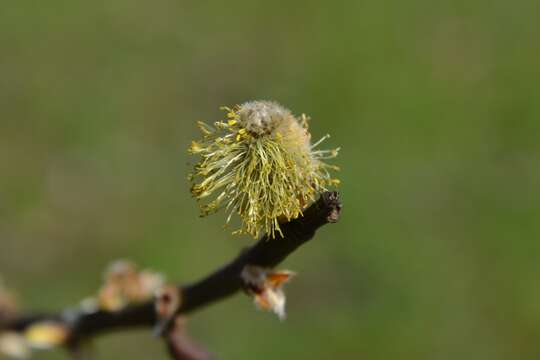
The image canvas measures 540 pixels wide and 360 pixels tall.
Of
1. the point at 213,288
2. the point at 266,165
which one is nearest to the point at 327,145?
the point at 213,288

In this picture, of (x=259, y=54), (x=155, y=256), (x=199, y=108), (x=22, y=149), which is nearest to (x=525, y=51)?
(x=259, y=54)

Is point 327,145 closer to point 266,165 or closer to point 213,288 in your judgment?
point 213,288

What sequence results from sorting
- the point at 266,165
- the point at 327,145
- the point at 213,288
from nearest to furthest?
1. the point at 266,165
2. the point at 213,288
3. the point at 327,145

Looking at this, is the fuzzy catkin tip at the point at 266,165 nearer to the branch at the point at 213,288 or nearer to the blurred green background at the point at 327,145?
the branch at the point at 213,288

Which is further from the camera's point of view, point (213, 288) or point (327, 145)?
point (327, 145)

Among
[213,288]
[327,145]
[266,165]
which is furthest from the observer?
[327,145]

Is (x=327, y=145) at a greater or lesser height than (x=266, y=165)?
greater
